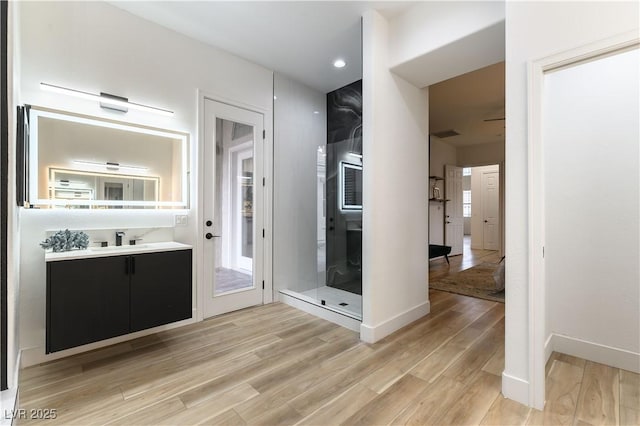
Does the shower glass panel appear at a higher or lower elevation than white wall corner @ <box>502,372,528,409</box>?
higher

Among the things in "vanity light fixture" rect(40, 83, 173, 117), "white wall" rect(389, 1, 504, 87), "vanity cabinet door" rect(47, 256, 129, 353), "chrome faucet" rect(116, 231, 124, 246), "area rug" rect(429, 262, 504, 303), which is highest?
"white wall" rect(389, 1, 504, 87)

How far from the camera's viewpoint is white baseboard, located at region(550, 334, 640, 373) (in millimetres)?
2205

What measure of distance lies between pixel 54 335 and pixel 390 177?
293 cm

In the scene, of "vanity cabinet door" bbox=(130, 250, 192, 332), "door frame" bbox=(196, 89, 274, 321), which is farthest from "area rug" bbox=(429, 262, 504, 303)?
"vanity cabinet door" bbox=(130, 250, 192, 332)

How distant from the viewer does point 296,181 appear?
4195 mm

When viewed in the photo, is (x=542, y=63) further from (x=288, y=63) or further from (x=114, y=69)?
(x=114, y=69)

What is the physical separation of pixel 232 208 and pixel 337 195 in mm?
1390

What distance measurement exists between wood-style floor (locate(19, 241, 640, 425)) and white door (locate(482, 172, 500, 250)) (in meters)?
6.51

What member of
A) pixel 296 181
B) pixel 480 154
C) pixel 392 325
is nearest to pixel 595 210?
pixel 392 325

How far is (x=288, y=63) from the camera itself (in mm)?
3658

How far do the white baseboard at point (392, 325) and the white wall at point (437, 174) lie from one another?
13.1 ft

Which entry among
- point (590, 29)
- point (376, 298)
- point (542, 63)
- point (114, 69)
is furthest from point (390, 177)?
point (114, 69)

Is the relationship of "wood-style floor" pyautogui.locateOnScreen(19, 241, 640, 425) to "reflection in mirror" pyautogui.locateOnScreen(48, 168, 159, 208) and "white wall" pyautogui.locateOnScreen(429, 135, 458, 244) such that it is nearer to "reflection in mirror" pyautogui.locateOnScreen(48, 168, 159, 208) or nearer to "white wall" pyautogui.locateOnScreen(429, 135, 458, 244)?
"reflection in mirror" pyautogui.locateOnScreen(48, 168, 159, 208)

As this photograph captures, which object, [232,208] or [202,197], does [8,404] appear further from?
[232,208]
